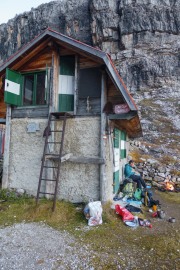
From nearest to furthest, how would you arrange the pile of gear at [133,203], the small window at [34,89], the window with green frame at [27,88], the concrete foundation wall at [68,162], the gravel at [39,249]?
the gravel at [39,249] < the pile of gear at [133,203] < the concrete foundation wall at [68,162] < the window with green frame at [27,88] < the small window at [34,89]

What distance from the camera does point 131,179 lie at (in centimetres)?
959

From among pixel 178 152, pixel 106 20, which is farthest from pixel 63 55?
pixel 106 20

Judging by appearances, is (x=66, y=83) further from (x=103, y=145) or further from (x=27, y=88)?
(x=103, y=145)

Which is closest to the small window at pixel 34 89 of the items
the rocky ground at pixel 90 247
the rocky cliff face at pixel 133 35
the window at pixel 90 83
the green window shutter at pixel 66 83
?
the green window shutter at pixel 66 83

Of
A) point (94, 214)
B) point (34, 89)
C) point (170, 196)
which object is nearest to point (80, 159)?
point (94, 214)

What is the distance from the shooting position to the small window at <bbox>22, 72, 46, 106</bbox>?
8430 mm

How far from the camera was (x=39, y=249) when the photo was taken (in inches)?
187

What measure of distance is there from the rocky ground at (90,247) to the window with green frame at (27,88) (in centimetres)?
481

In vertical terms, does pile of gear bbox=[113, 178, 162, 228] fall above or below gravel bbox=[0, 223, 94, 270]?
above

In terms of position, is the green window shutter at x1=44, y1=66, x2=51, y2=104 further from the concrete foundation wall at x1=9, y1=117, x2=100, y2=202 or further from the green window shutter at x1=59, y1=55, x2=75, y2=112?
the concrete foundation wall at x1=9, y1=117, x2=100, y2=202

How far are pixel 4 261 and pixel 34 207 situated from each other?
8.88 ft

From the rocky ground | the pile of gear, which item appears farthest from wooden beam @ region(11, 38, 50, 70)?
the pile of gear

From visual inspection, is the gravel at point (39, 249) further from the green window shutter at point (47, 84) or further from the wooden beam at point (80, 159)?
the green window shutter at point (47, 84)

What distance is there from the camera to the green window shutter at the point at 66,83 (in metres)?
8.16
